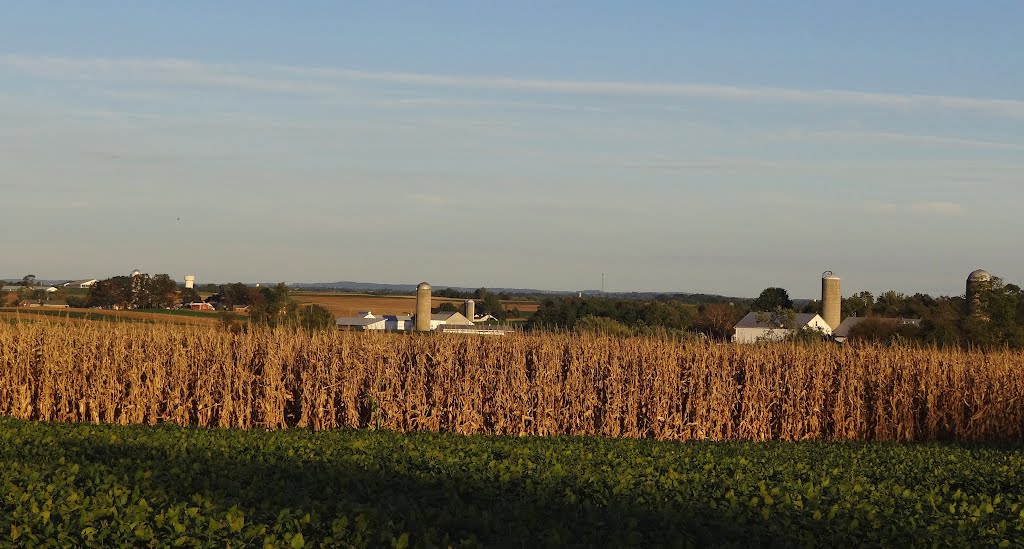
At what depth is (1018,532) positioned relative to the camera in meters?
8.95

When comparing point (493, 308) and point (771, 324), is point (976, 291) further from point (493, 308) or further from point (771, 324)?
point (493, 308)

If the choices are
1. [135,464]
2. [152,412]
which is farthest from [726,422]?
[135,464]

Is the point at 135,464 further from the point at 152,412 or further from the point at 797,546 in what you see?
the point at 152,412

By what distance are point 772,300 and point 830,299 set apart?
5.75m

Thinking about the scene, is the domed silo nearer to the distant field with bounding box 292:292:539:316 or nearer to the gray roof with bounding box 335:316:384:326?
the gray roof with bounding box 335:316:384:326

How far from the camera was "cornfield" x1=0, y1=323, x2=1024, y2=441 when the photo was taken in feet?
69.0

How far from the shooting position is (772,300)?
74625 millimetres

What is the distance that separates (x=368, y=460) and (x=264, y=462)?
1.22 meters

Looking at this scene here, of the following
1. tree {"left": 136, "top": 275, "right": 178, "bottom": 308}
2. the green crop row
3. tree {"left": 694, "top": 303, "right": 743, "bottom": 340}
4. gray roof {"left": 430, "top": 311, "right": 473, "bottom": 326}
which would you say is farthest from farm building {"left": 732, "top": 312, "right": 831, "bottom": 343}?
the green crop row

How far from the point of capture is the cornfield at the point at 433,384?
2103 cm

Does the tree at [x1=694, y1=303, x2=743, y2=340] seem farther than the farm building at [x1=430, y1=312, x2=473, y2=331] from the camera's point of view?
No

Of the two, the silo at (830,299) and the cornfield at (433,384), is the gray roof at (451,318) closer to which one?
the silo at (830,299)

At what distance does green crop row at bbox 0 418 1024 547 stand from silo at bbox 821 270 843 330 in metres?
54.6

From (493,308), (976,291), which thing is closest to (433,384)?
(976,291)
